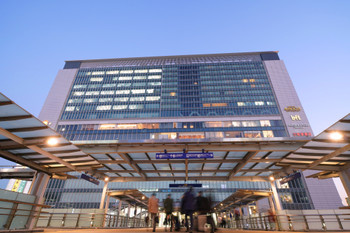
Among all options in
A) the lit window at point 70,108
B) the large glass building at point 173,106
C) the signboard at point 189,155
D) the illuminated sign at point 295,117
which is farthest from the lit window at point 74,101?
the illuminated sign at point 295,117

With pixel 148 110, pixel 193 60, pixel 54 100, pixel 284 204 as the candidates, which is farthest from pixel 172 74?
pixel 284 204

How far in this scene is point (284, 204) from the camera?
49.1m

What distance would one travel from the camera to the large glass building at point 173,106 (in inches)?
2135

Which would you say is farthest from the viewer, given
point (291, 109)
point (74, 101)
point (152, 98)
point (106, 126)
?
point (152, 98)

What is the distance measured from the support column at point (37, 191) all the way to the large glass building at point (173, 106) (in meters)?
38.5

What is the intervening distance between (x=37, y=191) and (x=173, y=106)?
56.0m

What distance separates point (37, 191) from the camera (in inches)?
413

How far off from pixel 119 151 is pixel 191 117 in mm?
49917

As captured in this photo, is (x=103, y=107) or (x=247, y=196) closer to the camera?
(x=247, y=196)

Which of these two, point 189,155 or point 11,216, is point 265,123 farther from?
point 11,216

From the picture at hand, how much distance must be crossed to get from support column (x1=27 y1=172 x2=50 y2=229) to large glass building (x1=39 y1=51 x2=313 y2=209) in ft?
126

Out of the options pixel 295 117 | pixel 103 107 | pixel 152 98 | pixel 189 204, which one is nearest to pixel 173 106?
pixel 152 98

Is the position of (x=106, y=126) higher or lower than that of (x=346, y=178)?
higher

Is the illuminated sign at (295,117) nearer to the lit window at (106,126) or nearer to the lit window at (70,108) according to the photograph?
the lit window at (106,126)
